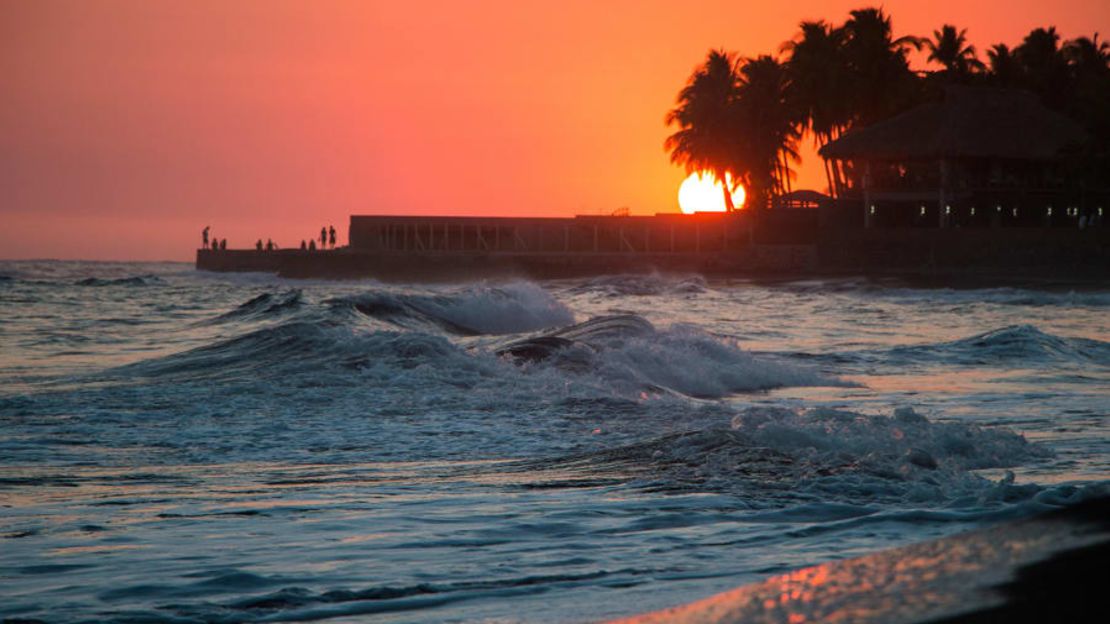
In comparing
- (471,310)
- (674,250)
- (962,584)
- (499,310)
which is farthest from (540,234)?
(962,584)

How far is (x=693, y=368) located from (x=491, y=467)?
630cm

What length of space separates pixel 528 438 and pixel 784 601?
5.65 meters

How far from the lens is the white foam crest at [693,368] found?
38.1 feet

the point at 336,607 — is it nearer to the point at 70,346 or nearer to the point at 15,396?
the point at 15,396

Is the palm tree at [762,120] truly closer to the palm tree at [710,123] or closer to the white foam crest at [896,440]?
the palm tree at [710,123]

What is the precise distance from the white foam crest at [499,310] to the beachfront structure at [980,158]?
103 feet

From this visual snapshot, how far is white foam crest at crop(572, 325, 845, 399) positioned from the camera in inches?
457

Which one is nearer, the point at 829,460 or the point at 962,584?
the point at 962,584

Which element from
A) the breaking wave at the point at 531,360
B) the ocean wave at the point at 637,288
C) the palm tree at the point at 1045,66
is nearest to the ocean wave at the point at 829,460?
the breaking wave at the point at 531,360

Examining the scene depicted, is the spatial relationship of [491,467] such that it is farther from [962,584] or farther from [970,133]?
[970,133]

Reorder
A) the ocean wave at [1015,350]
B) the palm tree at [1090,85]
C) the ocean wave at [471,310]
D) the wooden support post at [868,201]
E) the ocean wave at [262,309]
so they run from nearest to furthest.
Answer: the ocean wave at [1015,350] → the ocean wave at [471,310] → the ocean wave at [262,309] → the palm tree at [1090,85] → the wooden support post at [868,201]

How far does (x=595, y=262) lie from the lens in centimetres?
6297

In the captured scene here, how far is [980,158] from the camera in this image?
5238 cm

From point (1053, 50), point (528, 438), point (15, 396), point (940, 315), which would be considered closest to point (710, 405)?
point (528, 438)
